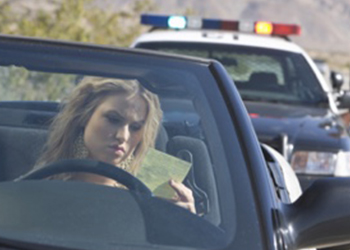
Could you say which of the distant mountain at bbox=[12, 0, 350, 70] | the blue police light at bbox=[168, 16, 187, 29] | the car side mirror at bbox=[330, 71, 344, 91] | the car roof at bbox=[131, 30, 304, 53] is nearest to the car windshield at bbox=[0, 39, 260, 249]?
the car roof at bbox=[131, 30, 304, 53]

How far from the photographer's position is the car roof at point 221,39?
826cm

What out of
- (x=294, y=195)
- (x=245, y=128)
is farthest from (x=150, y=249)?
(x=294, y=195)

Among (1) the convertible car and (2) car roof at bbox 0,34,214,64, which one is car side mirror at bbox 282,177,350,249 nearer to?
(1) the convertible car

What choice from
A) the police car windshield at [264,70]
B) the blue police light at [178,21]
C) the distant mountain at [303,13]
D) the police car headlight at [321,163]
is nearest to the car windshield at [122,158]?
the police car headlight at [321,163]

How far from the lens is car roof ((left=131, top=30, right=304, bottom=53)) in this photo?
826 centimetres

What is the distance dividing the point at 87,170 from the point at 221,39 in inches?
217

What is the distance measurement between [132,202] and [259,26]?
6.14 m

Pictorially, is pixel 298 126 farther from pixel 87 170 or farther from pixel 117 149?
pixel 87 170

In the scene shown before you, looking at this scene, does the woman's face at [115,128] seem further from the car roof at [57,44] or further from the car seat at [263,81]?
the car seat at [263,81]

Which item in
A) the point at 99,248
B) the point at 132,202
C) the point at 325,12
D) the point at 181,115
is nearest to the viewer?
the point at 99,248

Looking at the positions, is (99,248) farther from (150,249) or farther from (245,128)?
(245,128)

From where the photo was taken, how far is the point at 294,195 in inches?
168

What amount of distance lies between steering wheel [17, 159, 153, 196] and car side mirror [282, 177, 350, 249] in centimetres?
46

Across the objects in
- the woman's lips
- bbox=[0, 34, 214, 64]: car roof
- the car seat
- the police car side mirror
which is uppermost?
bbox=[0, 34, 214, 64]: car roof
